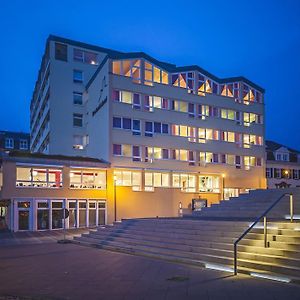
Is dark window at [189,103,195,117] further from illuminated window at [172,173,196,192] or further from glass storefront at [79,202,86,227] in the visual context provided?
glass storefront at [79,202,86,227]

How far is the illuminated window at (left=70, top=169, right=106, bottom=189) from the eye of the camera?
37.1 m

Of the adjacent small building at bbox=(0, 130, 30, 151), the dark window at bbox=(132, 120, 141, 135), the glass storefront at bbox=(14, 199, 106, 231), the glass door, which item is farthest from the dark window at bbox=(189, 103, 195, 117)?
the adjacent small building at bbox=(0, 130, 30, 151)

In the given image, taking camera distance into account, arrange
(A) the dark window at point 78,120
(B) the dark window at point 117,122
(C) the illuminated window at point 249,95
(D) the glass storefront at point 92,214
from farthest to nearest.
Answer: (C) the illuminated window at point 249,95
(A) the dark window at point 78,120
(B) the dark window at point 117,122
(D) the glass storefront at point 92,214

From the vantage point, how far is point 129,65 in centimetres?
4153

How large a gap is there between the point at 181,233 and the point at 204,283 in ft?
22.1

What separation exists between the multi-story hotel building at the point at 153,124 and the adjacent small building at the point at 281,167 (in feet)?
18.6

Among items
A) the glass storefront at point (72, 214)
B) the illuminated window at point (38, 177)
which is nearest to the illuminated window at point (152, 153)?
the glass storefront at point (72, 214)

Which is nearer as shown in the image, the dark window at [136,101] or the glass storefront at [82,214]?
the glass storefront at [82,214]

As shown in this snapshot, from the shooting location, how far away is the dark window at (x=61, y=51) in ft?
164

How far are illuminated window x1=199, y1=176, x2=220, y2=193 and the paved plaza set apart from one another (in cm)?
2992

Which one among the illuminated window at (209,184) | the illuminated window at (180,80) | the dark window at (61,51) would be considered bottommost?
the illuminated window at (209,184)

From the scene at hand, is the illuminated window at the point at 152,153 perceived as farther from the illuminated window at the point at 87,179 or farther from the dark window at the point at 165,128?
the illuminated window at the point at 87,179

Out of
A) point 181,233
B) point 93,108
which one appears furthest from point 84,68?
point 181,233

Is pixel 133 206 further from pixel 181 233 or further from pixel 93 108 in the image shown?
pixel 181 233
